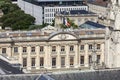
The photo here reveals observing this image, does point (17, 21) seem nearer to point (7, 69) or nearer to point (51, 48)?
point (51, 48)

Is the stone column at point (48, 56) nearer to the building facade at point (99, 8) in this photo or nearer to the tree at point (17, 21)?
the tree at point (17, 21)

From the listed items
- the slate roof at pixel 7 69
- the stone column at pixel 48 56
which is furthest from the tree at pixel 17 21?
the slate roof at pixel 7 69

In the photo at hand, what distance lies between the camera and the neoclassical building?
10575cm

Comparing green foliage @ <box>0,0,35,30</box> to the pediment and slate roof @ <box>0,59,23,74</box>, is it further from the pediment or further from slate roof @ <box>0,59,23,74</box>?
slate roof @ <box>0,59,23,74</box>

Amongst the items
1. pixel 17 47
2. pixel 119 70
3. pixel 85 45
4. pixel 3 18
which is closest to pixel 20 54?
pixel 17 47

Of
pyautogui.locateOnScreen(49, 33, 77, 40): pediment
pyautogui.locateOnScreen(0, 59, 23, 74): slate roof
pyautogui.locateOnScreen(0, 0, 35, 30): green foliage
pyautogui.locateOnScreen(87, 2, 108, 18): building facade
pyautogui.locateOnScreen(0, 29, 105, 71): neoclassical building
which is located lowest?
pyautogui.locateOnScreen(0, 0, 35, 30): green foliage

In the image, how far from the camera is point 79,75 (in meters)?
61.1

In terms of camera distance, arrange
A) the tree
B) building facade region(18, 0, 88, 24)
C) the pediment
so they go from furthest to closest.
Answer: building facade region(18, 0, 88, 24)
the tree
the pediment

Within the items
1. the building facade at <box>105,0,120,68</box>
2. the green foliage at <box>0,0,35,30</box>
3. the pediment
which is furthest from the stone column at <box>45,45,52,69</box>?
the green foliage at <box>0,0,35,30</box>

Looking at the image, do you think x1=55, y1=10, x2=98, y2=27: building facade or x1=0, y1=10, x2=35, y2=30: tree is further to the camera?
x1=0, y1=10, x2=35, y2=30: tree

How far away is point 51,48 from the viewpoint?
353ft

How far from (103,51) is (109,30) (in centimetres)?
790

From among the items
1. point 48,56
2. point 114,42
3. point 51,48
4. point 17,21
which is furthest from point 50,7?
point 114,42

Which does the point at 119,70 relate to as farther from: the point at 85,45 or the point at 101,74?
the point at 85,45
